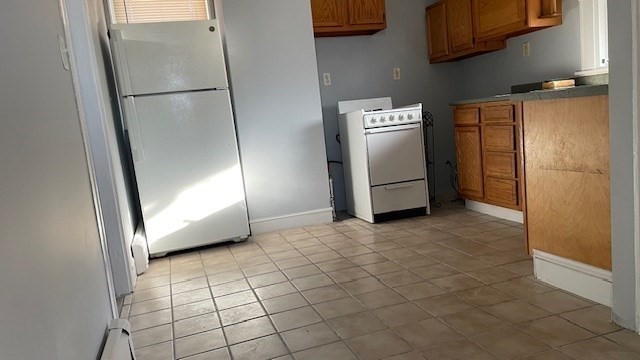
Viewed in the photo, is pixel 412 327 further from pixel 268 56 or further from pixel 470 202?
pixel 268 56

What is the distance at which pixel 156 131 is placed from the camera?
318cm

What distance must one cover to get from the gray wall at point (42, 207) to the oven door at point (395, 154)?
2380mm

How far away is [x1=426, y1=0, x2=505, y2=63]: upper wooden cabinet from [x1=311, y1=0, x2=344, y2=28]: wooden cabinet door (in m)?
1.01

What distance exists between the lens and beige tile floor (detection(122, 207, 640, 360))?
168 cm

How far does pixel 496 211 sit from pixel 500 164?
0.43m

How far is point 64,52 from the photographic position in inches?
65.0

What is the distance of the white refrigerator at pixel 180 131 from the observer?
3104 mm

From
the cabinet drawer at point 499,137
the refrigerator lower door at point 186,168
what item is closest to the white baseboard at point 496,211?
Result: the cabinet drawer at point 499,137

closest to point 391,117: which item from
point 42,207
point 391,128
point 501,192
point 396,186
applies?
point 391,128

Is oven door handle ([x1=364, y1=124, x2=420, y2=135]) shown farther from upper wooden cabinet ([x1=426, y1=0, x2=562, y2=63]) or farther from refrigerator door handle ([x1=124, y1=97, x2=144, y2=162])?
refrigerator door handle ([x1=124, y1=97, x2=144, y2=162])

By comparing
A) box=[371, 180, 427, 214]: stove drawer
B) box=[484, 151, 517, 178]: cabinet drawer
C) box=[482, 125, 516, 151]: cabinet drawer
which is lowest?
box=[371, 180, 427, 214]: stove drawer

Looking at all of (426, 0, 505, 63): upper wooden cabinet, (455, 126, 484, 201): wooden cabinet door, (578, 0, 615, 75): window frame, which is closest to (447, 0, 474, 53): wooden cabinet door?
(426, 0, 505, 63): upper wooden cabinet

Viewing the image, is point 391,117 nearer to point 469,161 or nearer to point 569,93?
point 469,161

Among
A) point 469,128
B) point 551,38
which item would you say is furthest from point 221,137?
point 551,38
